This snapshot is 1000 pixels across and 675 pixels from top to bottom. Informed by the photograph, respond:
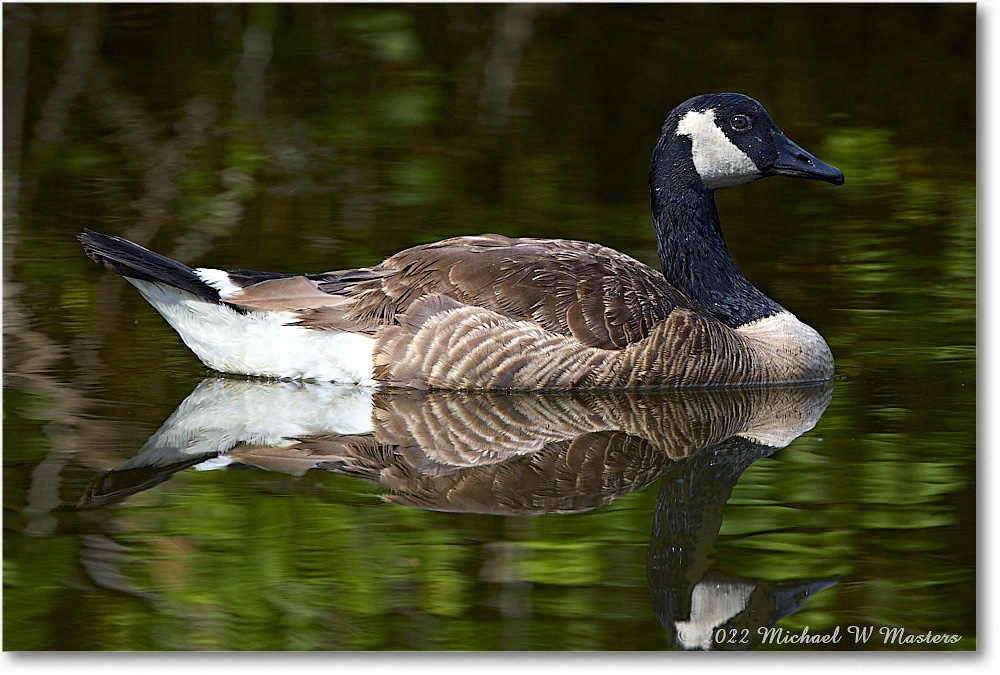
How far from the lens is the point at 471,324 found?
7613 mm

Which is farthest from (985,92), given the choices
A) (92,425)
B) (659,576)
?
(92,425)

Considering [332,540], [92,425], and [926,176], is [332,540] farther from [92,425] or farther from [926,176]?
[926,176]

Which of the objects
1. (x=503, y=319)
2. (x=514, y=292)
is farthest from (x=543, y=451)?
(x=514, y=292)

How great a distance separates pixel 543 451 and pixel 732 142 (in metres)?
2.52

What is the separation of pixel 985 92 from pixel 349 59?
4196mm

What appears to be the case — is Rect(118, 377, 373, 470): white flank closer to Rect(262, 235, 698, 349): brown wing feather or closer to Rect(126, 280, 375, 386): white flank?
Rect(126, 280, 375, 386): white flank

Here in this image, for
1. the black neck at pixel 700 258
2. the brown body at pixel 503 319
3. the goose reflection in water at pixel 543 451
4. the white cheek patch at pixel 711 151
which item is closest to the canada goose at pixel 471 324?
the brown body at pixel 503 319

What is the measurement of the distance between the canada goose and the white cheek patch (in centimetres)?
53

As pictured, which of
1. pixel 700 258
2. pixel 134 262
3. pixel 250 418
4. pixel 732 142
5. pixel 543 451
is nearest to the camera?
pixel 543 451

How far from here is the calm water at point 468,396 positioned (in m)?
5.22

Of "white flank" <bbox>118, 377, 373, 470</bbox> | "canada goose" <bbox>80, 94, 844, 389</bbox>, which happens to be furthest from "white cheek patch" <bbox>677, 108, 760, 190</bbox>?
"white flank" <bbox>118, 377, 373, 470</bbox>

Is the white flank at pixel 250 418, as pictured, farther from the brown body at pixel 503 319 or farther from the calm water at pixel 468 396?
the brown body at pixel 503 319

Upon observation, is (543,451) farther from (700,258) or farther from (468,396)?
(700,258)

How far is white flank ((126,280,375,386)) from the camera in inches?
302
